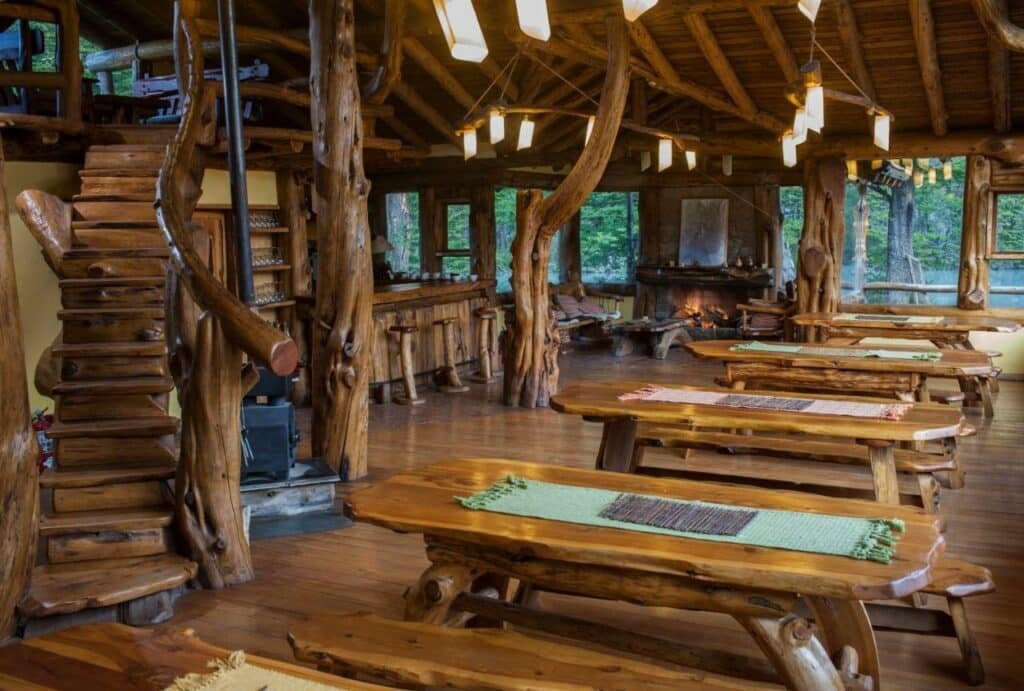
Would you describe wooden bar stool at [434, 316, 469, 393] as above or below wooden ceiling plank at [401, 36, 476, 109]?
below

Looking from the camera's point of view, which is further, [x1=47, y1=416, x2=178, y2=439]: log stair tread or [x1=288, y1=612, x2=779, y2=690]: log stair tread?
[x1=47, y1=416, x2=178, y2=439]: log stair tread

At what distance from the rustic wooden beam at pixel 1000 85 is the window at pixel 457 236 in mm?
7479

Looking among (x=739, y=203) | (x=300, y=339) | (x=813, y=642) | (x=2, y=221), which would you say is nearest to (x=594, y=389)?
(x=813, y=642)

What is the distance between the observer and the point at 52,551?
422cm

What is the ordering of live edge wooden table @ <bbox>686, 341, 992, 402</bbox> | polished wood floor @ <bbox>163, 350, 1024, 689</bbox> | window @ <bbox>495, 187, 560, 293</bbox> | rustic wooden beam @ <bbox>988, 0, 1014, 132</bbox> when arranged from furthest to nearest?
window @ <bbox>495, 187, 560, 293</bbox> → rustic wooden beam @ <bbox>988, 0, 1014, 132</bbox> → live edge wooden table @ <bbox>686, 341, 992, 402</bbox> → polished wood floor @ <bbox>163, 350, 1024, 689</bbox>

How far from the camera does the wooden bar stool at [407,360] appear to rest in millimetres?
9039

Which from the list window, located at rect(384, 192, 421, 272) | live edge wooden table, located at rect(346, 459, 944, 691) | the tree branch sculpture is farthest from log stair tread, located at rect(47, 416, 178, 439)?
window, located at rect(384, 192, 421, 272)

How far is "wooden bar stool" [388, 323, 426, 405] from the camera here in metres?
9.04

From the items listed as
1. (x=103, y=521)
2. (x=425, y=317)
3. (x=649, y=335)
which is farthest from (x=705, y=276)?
(x=103, y=521)

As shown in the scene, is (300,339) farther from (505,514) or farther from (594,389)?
(505,514)

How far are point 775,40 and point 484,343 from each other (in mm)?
4265

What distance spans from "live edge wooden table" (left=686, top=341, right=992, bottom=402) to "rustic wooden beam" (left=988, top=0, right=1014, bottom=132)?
3.45m

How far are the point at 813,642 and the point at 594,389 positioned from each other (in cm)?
258

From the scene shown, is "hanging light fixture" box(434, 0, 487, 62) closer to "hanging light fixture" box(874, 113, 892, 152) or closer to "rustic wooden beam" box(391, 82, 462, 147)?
"hanging light fixture" box(874, 113, 892, 152)
